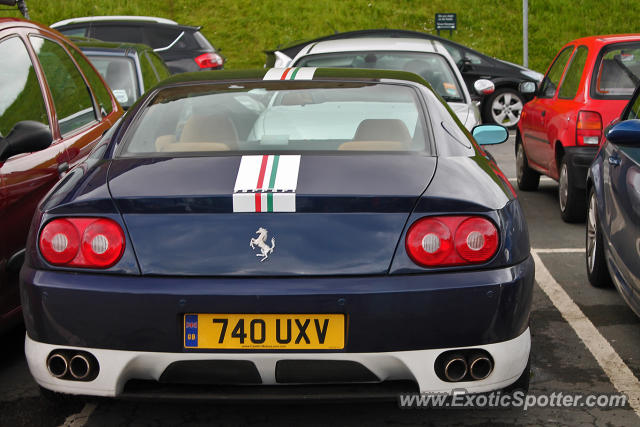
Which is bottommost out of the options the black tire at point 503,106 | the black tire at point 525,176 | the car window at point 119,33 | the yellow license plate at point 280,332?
the black tire at point 503,106

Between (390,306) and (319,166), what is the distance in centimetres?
60

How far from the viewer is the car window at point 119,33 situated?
16.1m

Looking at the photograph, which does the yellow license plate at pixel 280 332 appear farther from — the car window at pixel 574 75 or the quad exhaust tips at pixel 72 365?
the car window at pixel 574 75

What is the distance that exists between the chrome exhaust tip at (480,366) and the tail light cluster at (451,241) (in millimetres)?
317

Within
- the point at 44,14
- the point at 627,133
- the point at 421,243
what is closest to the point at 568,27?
the point at 44,14

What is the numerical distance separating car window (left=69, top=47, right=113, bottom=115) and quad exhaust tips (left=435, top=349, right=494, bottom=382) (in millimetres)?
3519

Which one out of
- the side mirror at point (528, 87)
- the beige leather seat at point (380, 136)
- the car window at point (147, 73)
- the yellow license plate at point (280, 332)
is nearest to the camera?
the yellow license plate at point (280, 332)

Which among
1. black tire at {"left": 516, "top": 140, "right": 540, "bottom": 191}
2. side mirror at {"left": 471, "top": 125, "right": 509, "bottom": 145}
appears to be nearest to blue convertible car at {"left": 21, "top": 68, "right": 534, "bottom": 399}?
side mirror at {"left": 471, "top": 125, "right": 509, "bottom": 145}

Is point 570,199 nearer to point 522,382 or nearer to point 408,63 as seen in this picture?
point 408,63

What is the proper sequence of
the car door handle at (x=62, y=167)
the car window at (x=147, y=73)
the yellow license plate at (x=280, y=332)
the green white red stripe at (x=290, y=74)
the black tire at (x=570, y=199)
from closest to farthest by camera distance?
the yellow license plate at (x=280, y=332) < the green white red stripe at (x=290, y=74) < the car door handle at (x=62, y=167) < the black tire at (x=570, y=199) < the car window at (x=147, y=73)

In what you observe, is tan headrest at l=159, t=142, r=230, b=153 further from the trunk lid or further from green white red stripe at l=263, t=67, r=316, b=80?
green white red stripe at l=263, t=67, r=316, b=80

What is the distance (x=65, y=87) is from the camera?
5660 millimetres

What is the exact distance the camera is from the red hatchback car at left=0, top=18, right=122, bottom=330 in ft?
14.0

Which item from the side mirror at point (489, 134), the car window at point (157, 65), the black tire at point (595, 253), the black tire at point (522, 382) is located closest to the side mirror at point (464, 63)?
the car window at point (157, 65)
